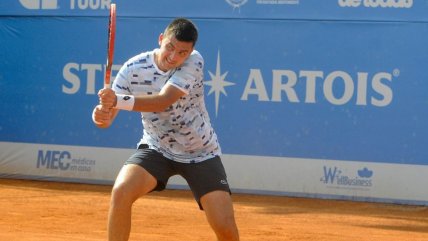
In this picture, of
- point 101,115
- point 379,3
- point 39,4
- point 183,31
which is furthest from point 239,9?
point 101,115

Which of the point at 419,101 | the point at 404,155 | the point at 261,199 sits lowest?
the point at 261,199

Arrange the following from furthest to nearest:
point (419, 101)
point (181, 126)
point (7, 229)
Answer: point (419, 101) < point (7, 229) < point (181, 126)

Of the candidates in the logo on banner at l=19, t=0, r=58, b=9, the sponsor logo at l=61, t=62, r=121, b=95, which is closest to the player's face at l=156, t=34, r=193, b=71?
the sponsor logo at l=61, t=62, r=121, b=95

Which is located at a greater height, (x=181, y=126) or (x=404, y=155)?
(x=181, y=126)

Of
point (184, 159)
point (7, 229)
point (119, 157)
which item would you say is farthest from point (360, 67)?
point (184, 159)

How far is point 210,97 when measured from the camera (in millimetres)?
11102

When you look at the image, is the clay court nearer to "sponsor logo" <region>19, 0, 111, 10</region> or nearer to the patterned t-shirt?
"sponsor logo" <region>19, 0, 111, 10</region>

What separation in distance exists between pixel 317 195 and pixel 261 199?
0.68 meters

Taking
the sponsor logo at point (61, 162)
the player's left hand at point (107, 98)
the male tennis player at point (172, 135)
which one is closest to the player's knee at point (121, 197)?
the male tennis player at point (172, 135)

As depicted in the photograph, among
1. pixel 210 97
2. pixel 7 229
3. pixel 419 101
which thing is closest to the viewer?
pixel 7 229

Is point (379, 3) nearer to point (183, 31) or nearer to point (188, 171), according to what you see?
point (188, 171)

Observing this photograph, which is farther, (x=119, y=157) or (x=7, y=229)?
(x=119, y=157)

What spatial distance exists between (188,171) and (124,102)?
31.7 inches

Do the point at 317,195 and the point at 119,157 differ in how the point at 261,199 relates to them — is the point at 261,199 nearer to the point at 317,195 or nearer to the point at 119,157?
the point at 317,195
